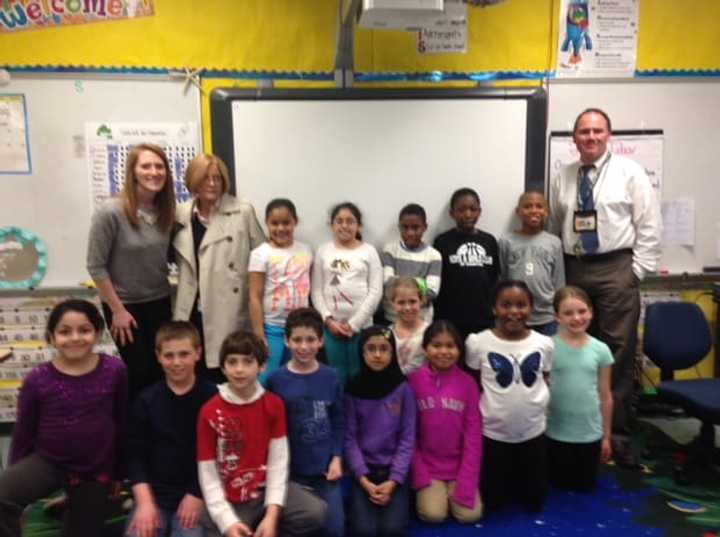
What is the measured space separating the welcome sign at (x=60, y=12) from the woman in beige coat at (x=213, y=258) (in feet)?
3.40

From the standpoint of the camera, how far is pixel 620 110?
3.10 m

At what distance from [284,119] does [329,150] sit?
27cm

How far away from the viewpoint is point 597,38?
3045 mm

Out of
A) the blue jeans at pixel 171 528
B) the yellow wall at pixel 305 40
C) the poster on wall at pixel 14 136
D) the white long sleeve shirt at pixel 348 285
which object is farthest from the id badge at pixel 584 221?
the poster on wall at pixel 14 136

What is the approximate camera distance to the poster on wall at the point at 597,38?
9.91ft

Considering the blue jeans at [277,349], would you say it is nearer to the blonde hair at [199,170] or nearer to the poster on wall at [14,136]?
the blonde hair at [199,170]

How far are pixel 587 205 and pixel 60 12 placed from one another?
2757mm

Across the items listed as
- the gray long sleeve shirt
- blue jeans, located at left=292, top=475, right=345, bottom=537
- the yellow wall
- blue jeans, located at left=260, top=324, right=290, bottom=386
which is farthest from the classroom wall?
blue jeans, located at left=292, top=475, right=345, bottom=537

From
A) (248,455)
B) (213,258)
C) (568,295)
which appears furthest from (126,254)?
(568,295)

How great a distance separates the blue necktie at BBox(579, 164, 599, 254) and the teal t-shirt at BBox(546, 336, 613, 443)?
0.55m

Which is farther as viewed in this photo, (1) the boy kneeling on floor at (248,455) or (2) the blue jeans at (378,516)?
(2) the blue jeans at (378,516)

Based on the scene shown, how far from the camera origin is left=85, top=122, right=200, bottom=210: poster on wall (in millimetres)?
2850

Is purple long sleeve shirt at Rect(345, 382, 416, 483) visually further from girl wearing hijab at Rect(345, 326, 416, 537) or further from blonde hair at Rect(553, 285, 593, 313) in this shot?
blonde hair at Rect(553, 285, 593, 313)

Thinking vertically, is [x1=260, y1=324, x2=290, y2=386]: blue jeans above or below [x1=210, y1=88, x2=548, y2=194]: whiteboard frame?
below
